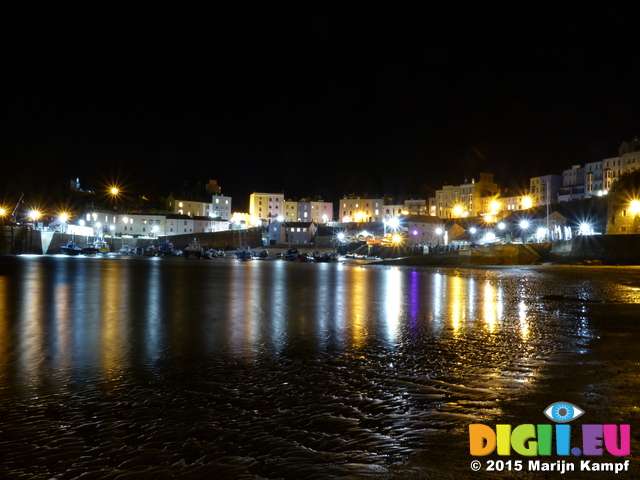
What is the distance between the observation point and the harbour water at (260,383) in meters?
5.26

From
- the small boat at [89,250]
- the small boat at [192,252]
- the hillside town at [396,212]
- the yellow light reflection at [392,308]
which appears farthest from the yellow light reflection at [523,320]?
the small boat at [89,250]

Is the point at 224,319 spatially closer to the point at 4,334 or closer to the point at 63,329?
the point at 63,329

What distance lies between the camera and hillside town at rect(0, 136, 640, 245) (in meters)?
84.6

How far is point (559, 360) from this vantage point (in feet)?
32.1

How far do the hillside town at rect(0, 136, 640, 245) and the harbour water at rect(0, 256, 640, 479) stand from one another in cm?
5998

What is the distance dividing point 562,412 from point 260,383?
14.8 feet

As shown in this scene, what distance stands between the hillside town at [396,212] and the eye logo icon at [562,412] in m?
64.8

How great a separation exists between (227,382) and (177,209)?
119m

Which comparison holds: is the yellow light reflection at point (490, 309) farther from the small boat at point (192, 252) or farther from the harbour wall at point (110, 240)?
the harbour wall at point (110, 240)

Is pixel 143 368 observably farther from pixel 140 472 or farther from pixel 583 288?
pixel 583 288

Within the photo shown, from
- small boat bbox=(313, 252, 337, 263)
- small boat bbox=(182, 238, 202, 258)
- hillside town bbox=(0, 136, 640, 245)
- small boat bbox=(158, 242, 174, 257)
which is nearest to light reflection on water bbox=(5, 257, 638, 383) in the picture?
small boat bbox=(313, 252, 337, 263)

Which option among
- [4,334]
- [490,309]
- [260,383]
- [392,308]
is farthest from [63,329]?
[490,309]

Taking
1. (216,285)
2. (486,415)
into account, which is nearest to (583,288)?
(216,285)

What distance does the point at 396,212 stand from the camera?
424 ft
